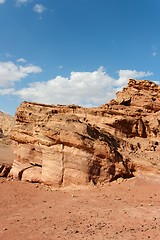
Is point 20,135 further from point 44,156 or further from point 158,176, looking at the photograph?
point 158,176

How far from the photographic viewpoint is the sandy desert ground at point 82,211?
7.97m

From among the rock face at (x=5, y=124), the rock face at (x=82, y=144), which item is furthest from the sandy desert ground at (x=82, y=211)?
the rock face at (x=5, y=124)

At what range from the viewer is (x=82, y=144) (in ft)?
44.1

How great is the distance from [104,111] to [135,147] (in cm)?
323

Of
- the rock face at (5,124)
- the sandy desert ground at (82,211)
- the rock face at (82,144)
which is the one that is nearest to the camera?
the sandy desert ground at (82,211)

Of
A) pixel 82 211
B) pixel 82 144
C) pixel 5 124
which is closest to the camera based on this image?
pixel 82 211

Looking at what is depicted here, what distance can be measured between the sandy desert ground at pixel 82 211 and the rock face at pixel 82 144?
2.23 feet

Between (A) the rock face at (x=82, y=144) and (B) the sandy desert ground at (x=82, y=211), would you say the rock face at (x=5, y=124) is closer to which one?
(A) the rock face at (x=82, y=144)

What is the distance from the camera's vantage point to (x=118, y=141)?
1625 centimetres

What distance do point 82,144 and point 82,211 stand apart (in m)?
4.13

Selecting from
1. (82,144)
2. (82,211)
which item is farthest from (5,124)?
(82,211)

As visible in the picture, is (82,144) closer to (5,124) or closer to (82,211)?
(82,211)

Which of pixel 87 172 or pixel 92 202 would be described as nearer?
pixel 92 202

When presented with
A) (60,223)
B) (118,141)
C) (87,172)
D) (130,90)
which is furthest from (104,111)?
(60,223)
